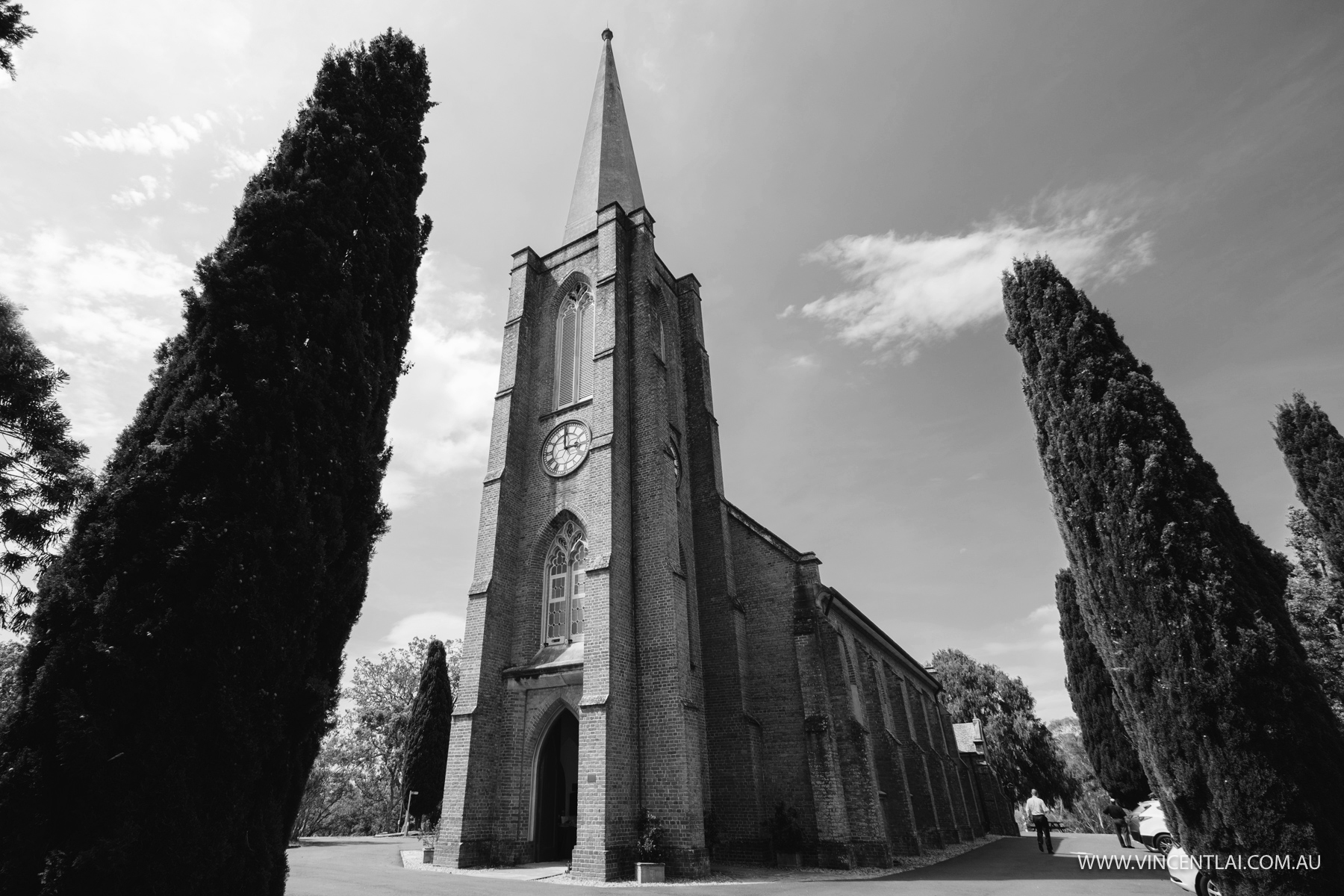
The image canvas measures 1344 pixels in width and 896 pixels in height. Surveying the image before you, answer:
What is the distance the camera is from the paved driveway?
36.6ft

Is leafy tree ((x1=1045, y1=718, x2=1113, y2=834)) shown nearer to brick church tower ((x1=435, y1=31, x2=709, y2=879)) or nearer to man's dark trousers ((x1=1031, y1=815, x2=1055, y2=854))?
man's dark trousers ((x1=1031, y1=815, x2=1055, y2=854))

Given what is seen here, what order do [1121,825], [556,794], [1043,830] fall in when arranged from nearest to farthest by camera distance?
[556,794] < [1043,830] < [1121,825]

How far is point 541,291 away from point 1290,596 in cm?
2436

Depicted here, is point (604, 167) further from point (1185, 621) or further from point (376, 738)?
point (376, 738)

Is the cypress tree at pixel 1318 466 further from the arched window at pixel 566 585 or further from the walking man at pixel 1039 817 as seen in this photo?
the arched window at pixel 566 585

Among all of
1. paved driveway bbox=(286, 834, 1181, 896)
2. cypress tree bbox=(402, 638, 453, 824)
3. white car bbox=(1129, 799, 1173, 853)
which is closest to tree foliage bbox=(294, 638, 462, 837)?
cypress tree bbox=(402, 638, 453, 824)

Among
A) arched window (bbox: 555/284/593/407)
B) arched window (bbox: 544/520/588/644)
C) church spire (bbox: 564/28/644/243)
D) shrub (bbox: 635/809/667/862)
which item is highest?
church spire (bbox: 564/28/644/243)

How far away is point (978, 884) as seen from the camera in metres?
13.0

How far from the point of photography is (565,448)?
64.7 ft

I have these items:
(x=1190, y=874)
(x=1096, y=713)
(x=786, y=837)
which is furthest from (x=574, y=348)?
(x=1096, y=713)

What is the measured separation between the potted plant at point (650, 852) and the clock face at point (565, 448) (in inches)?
366

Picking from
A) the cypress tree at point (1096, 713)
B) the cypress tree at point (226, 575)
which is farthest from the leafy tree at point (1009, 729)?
the cypress tree at point (226, 575)

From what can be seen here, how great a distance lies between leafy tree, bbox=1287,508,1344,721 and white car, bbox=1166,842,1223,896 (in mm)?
8888

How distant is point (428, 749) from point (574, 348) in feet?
64.7
